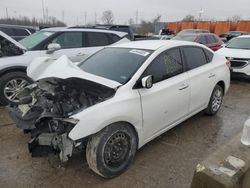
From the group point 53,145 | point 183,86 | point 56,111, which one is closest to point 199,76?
point 183,86

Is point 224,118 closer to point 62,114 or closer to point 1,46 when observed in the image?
point 62,114

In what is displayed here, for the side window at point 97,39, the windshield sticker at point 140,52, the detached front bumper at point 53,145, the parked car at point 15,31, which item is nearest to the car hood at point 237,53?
the side window at point 97,39

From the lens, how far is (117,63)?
11.6ft

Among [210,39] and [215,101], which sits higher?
[210,39]

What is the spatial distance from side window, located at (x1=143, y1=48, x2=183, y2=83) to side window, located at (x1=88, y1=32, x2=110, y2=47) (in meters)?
3.33

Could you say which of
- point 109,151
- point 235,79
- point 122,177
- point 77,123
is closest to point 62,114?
point 77,123

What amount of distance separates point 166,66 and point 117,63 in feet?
2.49

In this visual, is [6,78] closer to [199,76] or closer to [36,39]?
[36,39]

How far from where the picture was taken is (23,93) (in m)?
3.61

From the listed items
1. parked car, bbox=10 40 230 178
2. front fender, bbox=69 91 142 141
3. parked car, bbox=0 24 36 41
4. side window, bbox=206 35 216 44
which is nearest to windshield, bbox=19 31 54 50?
parked car, bbox=10 40 230 178

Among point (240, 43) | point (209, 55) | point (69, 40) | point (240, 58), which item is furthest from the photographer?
point (240, 43)

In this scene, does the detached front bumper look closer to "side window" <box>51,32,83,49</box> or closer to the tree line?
"side window" <box>51,32,83,49</box>

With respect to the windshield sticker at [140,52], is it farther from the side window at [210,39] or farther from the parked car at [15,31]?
the parked car at [15,31]

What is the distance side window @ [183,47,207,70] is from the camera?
405 centimetres
